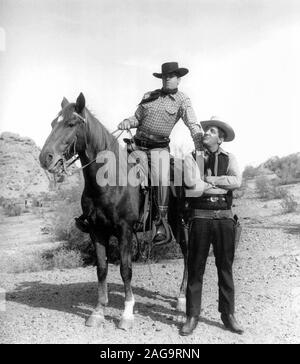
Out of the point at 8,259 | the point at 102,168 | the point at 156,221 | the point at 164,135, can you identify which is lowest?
the point at 8,259

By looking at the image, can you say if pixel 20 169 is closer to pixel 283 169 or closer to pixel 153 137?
pixel 283 169

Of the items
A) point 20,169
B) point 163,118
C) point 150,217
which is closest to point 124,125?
point 163,118

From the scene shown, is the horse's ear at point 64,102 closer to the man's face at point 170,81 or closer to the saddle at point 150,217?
the saddle at point 150,217

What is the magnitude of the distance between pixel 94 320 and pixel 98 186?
165 centimetres

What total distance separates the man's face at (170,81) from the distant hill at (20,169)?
3686 centimetres

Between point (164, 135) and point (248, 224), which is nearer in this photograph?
point (164, 135)

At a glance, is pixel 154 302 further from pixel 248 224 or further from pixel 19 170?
pixel 19 170

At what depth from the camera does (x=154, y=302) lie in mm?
6566

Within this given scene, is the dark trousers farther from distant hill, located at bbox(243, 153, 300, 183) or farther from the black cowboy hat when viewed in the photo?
distant hill, located at bbox(243, 153, 300, 183)

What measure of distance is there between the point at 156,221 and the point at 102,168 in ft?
3.45

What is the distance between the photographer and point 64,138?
197 inches

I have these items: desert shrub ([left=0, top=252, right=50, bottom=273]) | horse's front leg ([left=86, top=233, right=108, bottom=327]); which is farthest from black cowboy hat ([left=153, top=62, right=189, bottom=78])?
desert shrub ([left=0, top=252, right=50, bottom=273])
